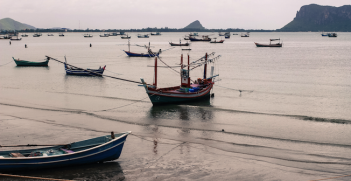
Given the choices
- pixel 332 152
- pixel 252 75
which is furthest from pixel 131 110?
pixel 252 75

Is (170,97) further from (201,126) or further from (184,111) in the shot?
(201,126)

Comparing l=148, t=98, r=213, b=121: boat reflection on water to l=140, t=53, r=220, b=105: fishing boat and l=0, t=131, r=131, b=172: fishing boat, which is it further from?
l=0, t=131, r=131, b=172: fishing boat

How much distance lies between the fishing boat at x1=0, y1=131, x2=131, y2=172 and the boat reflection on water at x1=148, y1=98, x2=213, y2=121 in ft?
31.5

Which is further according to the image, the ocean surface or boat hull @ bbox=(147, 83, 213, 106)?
boat hull @ bbox=(147, 83, 213, 106)

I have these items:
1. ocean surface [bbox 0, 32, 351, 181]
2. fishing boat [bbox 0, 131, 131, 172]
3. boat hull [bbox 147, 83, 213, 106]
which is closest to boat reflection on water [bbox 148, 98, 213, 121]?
ocean surface [bbox 0, 32, 351, 181]

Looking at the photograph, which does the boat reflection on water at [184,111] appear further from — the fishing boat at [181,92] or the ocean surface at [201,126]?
the fishing boat at [181,92]

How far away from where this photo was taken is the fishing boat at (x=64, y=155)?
12030 millimetres

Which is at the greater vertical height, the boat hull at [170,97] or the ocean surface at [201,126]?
the boat hull at [170,97]

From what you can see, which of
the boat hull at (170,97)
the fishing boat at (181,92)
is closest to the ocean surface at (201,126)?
the boat hull at (170,97)

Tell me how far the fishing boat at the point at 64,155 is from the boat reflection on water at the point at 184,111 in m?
9.60

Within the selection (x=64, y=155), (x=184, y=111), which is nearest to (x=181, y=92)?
(x=184, y=111)

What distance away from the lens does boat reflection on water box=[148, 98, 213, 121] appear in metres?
22.9

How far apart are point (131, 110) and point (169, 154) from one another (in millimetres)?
10257

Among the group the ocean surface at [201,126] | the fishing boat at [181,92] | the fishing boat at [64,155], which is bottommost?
the ocean surface at [201,126]
